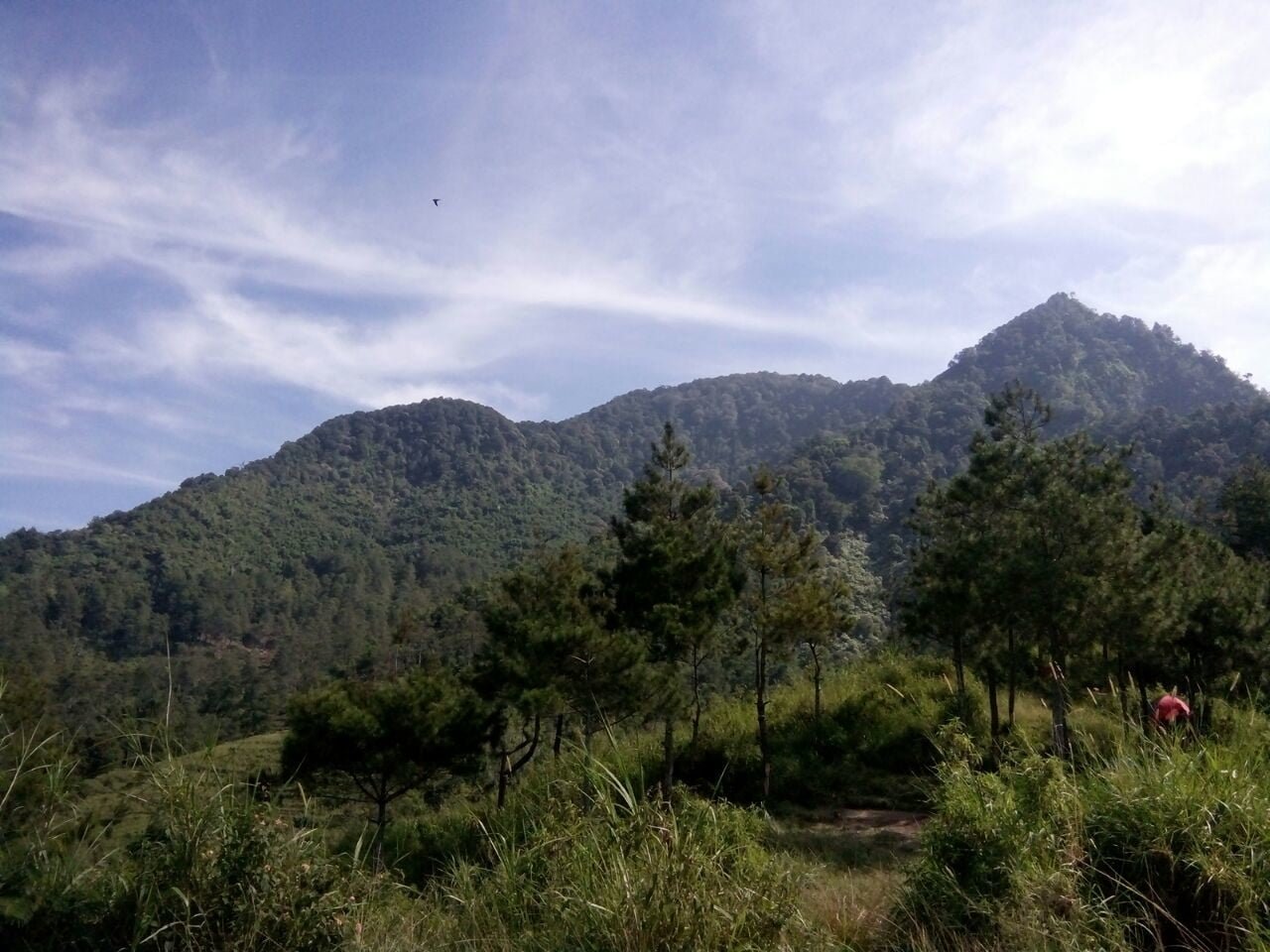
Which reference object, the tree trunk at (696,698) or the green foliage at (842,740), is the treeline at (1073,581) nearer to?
the green foliage at (842,740)

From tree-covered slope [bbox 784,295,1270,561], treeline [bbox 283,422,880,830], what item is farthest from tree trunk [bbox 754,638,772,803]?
tree-covered slope [bbox 784,295,1270,561]

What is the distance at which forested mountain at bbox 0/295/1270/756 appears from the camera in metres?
57.3

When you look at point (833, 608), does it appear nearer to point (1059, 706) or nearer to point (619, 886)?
point (1059, 706)

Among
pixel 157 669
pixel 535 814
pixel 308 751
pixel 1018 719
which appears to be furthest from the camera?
pixel 157 669

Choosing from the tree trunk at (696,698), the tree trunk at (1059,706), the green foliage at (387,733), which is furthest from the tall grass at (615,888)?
the green foliage at (387,733)

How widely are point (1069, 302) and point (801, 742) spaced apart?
14171 centimetres

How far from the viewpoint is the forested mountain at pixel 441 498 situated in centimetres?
5731

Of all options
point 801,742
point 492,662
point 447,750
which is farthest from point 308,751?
point 801,742

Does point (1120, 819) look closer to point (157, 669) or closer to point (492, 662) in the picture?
point (492, 662)

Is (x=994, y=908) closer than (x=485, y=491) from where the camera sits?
Yes

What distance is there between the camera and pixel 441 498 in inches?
4377

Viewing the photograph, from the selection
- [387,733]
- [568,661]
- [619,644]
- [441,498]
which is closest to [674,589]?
[619,644]

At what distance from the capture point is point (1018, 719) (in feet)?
59.1

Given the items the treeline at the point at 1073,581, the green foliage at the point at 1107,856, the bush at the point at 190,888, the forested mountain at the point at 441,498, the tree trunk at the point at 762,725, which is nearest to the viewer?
the green foliage at the point at 1107,856
